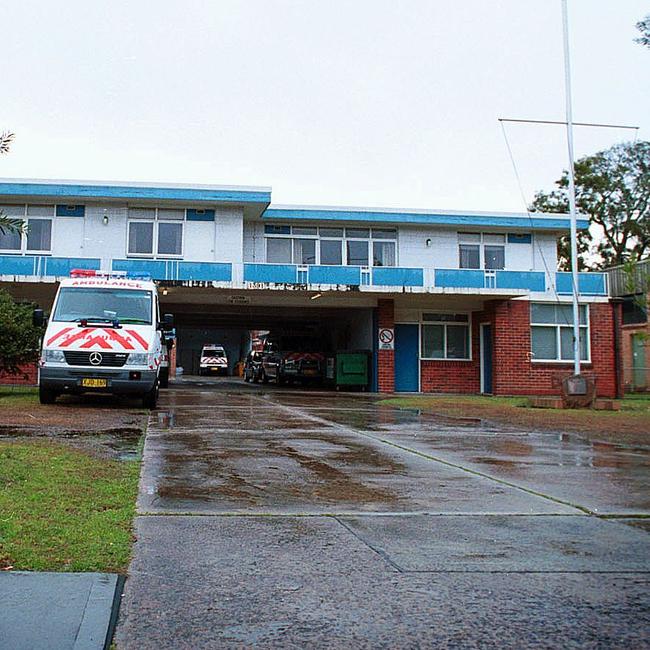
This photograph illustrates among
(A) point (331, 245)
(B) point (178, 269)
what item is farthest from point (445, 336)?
(B) point (178, 269)

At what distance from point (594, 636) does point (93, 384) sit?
40.9 feet

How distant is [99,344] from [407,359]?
53.0 feet

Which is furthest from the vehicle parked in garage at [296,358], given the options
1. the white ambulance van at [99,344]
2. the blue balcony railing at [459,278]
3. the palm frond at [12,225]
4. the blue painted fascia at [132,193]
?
the palm frond at [12,225]

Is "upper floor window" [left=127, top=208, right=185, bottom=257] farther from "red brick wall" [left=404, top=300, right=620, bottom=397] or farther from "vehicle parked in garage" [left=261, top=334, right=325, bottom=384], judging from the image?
"red brick wall" [left=404, top=300, right=620, bottom=397]

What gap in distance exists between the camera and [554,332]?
1138 inches

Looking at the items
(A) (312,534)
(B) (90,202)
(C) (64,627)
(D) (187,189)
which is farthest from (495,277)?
(C) (64,627)

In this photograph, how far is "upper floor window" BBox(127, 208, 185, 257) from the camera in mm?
27578

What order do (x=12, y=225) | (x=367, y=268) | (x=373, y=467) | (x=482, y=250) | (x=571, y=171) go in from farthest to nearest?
(x=482, y=250) → (x=367, y=268) → (x=571, y=171) → (x=373, y=467) → (x=12, y=225)

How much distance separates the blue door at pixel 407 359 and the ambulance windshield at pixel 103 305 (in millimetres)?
14709

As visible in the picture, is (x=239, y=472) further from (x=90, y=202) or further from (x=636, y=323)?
(x=636, y=323)

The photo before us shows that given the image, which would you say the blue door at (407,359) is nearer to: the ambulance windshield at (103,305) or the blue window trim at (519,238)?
the blue window trim at (519,238)

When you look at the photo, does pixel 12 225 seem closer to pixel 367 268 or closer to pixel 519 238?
pixel 367 268

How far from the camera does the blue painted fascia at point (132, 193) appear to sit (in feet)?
86.4

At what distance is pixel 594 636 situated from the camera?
3328mm
